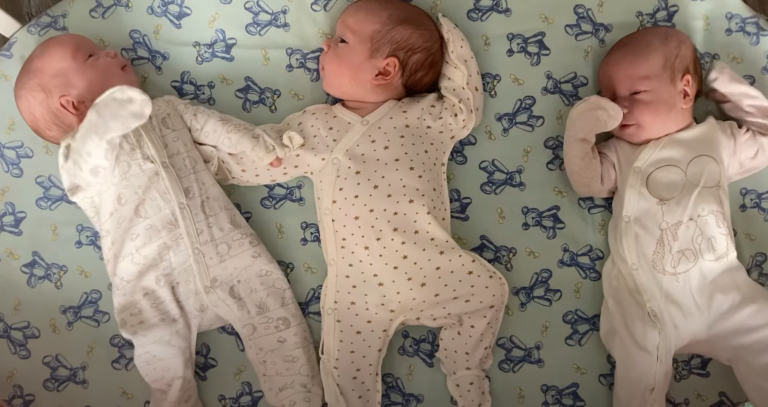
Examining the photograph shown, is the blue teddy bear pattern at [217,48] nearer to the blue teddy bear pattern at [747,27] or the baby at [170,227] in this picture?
the baby at [170,227]

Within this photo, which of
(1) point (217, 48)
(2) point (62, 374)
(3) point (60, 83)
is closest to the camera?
(3) point (60, 83)

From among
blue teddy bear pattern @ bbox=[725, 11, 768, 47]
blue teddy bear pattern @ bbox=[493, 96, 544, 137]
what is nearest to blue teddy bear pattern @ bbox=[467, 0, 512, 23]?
blue teddy bear pattern @ bbox=[493, 96, 544, 137]

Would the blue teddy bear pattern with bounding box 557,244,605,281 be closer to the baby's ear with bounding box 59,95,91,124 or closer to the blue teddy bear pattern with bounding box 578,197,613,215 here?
the blue teddy bear pattern with bounding box 578,197,613,215

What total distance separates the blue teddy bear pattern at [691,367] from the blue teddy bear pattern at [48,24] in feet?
5.68

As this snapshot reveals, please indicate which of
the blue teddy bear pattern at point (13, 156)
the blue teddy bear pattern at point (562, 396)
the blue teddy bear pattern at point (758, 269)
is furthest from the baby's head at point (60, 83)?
the blue teddy bear pattern at point (758, 269)

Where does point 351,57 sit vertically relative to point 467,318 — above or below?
above

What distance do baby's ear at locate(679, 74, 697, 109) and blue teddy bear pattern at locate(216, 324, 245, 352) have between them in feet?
3.99

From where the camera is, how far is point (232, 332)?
1533 mm

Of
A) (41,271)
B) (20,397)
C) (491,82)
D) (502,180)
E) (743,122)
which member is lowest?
(20,397)

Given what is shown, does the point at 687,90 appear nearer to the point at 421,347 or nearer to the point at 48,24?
the point at 421,347

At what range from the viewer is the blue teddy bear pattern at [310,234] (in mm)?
1574

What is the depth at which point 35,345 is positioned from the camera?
1.50 meters

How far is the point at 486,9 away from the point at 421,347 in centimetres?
88

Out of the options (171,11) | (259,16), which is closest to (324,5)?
(259,16)
